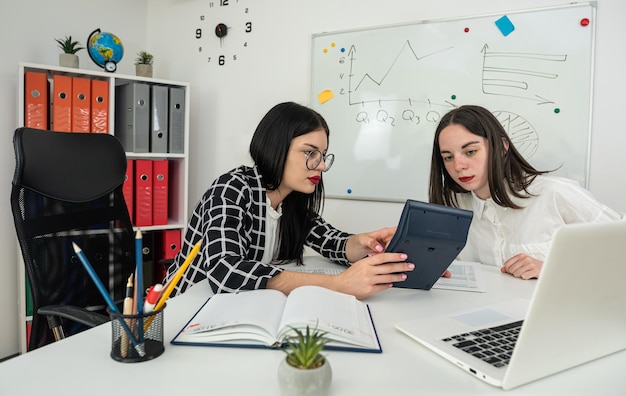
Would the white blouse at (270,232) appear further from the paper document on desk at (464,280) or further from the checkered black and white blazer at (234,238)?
the paper document on desk at (464,280)

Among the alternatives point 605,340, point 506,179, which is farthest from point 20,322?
point 605,340

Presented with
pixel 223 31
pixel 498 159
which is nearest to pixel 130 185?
pixel 223 31

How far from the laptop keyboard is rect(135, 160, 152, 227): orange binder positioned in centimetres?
215

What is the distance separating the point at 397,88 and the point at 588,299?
1815mm

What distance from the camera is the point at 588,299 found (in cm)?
64

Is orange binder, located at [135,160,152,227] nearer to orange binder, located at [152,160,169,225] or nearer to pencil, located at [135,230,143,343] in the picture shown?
orange binder, located at [152,160,169,225]

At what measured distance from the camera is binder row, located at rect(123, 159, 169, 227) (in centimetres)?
254

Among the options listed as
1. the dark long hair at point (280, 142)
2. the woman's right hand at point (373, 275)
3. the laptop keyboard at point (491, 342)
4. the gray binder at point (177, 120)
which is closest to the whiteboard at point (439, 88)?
the gray binder at point (177, 120)

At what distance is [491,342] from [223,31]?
253 cm

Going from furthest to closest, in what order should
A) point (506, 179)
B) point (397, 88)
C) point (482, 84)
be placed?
1. point (397, 88)
2. point (482, 84)
3. point (506, 179)

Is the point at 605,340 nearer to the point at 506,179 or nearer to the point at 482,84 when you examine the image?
the point at 506,179

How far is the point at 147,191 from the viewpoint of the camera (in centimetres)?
260

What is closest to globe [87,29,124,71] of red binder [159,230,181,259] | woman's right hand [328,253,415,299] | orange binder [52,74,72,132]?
orange binder [52,74,72,132]

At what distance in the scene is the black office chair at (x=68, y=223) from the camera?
118 centimetres
